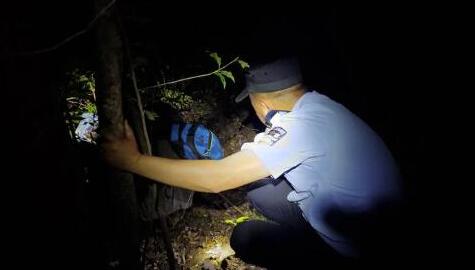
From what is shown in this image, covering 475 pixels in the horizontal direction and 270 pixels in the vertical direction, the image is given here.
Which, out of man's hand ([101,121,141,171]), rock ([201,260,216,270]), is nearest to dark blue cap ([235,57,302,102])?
man's hand ([101,121,141,171])

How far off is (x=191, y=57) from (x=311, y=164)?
375 centimetres

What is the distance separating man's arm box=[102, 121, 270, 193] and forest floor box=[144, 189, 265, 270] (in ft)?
4.30

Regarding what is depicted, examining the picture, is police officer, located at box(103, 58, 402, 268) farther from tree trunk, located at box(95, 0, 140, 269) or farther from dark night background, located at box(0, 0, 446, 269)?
dark night background, located at box(0, 0, 446, 269)

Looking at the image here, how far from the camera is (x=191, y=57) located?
5.91 m

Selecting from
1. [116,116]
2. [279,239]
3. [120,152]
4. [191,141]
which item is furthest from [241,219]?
[116,116]

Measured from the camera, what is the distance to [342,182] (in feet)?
8.84

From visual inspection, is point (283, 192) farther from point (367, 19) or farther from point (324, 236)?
point (367, 19)

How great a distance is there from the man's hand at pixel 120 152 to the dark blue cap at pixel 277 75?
3.53 ft

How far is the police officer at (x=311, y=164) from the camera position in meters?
2.40

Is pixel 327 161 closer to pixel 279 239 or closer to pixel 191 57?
pixel 279 239

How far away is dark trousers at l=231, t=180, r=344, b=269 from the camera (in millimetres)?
3234

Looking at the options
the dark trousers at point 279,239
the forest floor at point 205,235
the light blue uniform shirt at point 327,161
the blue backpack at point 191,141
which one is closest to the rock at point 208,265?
the forest floor at point 205,235

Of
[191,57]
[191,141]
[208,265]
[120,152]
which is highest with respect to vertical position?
[191,57]

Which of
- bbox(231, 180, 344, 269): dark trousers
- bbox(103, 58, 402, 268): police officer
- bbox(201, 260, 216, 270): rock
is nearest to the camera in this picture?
bbox(103, 58, 402, 268): police officer
